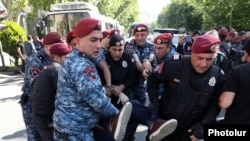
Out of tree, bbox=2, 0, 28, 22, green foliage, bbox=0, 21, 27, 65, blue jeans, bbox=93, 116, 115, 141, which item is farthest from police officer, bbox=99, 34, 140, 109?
tree, bbox=2, 0, 28, 22

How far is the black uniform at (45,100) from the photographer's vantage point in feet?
8.80

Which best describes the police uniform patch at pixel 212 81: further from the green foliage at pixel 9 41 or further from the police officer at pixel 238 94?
the green foliage at pixel 9 41

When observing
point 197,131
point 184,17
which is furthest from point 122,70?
point 184,17

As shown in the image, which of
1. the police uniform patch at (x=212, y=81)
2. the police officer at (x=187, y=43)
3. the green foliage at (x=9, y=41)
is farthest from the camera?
the green foliage at (x=9, y=41)

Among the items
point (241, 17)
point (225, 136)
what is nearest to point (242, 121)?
point (225, 136)

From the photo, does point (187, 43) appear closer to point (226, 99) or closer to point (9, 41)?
point (226, 99)

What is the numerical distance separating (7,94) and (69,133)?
785 centimetres

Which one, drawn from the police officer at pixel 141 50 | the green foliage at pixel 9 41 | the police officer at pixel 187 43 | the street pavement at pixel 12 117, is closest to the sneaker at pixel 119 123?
the police officer at pixel 141 50

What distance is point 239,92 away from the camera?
2.66 m

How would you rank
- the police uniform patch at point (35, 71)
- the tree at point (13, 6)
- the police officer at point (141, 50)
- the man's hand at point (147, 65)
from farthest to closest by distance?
Result: the tree at point (13, 6) → the police officer at point (141, 50) → the man's hand at point (147, 65) → the police uniform patch at point (35, 71)

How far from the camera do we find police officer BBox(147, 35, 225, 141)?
2.59 m

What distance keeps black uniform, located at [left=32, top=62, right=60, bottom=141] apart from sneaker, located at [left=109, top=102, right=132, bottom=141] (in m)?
0.60

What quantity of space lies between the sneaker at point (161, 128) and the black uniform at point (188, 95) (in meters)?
0.16

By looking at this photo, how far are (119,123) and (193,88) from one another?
72 centimetres
